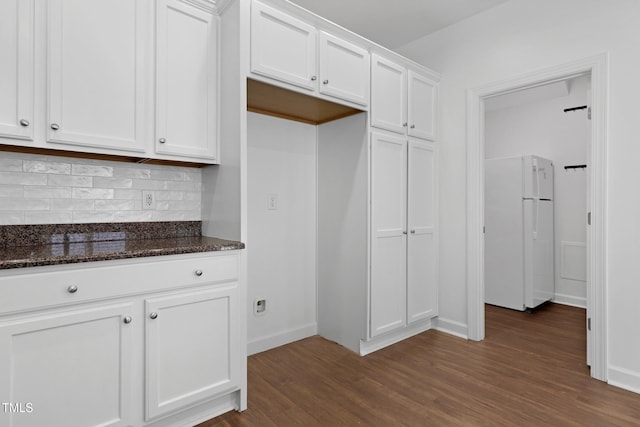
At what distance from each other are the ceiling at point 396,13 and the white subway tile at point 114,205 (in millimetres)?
2009

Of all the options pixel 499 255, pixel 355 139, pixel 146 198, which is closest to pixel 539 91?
pixel 499 255

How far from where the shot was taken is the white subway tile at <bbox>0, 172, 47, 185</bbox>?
5.68ft

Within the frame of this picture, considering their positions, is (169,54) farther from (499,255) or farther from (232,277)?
(499,255)

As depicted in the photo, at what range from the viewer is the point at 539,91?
4.03 meters

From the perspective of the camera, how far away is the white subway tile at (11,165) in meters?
1.72

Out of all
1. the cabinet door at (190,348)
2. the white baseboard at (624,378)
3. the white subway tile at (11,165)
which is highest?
the white subway tile at (11,165)

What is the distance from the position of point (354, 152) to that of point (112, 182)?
1623 millimetres

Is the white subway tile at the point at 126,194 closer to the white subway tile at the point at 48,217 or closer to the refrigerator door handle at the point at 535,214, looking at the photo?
the white subway tile at the point at 48,217

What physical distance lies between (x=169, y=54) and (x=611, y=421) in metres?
3.03

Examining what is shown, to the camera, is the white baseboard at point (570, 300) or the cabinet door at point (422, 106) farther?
the white baseboard at point (570, 300)

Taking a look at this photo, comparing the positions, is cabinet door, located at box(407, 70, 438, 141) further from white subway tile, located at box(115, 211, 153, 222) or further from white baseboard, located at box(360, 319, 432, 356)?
white subway tile, located at box(115, 211, 153, 222)

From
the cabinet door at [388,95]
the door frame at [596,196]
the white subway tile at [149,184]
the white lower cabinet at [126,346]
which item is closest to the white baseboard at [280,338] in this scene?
the white lower cabinet at [126,346]

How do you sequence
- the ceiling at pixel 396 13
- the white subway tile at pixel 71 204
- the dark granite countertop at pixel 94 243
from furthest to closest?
the ceiling at pixel 396 13 → the white subway tile at pixel 71 204 → the dark granite countertop at pixel 94 243

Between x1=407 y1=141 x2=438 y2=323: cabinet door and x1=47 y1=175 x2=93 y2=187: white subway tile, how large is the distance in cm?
224
